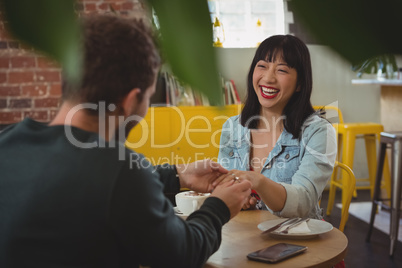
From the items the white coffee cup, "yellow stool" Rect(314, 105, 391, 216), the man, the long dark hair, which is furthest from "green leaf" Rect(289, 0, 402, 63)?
"yellow stool" Rect(314, 105, 391, 216)

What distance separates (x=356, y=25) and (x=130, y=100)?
2.28ft

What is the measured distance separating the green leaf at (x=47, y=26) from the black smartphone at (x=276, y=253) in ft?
3.27

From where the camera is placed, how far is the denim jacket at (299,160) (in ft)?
5.26

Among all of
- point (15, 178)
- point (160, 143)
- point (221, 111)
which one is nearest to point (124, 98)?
point (15, 178)

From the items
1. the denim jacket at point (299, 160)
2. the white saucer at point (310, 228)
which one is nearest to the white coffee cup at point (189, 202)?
the white saucer at point (310, 228)

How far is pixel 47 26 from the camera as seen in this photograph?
0.18 m

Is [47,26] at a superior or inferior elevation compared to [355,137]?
superior

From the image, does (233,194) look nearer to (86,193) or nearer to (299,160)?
(86,193)

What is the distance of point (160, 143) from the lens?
367cm

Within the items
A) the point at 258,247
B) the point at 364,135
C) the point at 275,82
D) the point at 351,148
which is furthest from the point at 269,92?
the point at 364,135

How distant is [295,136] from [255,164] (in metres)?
0.19

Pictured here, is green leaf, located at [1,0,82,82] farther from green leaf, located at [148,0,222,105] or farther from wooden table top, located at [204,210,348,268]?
wooden table top, located at [204,210,348,268]

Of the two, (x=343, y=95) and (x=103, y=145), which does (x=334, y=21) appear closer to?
(x=103, y=145)

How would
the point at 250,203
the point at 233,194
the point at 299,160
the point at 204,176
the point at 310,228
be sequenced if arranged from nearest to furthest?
the point at 233,194
the point at 310,228
the point at 204,176
the point at 250,203
the point at 299,160
